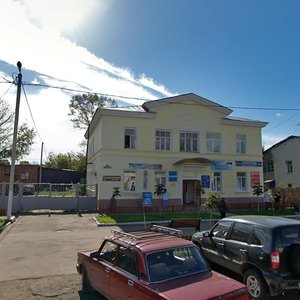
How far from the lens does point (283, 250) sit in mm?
5930

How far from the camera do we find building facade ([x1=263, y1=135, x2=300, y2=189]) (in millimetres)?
38656

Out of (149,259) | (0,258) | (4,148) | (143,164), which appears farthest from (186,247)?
(4,148)

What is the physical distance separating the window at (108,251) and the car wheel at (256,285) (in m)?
2.80

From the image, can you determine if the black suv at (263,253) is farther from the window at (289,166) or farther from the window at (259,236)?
the window at (289,166)

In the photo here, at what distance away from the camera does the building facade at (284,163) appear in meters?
38.7

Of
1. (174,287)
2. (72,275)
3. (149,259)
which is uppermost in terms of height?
(149,259)

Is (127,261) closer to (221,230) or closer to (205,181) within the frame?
(221,230)

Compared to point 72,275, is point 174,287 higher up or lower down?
higher up

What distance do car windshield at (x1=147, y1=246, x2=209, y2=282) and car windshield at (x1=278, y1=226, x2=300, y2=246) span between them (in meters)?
1.94

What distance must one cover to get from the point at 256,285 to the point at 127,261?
8.90ft

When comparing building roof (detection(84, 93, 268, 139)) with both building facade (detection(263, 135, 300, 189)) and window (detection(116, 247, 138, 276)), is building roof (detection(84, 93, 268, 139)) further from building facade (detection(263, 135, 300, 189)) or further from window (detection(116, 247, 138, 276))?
window (detection(116, 247, 138, 276))

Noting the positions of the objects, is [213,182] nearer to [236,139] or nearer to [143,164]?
[236,139]

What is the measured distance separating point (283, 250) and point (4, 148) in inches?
1550

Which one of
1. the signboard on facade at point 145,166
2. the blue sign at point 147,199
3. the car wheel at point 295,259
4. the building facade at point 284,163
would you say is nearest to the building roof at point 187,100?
the signboard on facade at point 145,166
